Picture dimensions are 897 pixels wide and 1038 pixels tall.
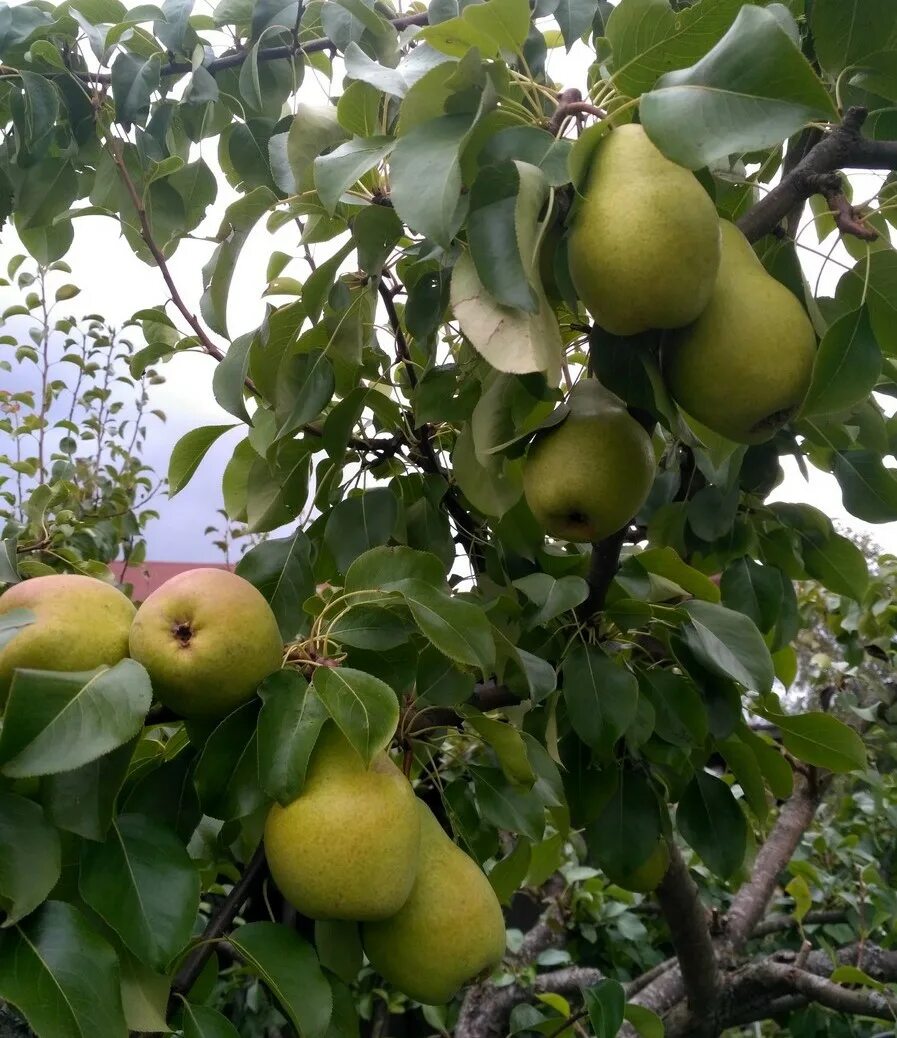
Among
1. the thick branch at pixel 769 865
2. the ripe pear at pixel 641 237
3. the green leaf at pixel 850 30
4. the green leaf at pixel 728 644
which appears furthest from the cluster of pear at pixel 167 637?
the thick branch at pixel 769 865

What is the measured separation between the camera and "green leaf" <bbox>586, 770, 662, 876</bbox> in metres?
1.10

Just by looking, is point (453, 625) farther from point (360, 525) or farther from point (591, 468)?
point (360, 525)

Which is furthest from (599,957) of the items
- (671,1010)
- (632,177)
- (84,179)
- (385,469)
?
(632,177)

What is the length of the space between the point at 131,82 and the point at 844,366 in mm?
1078

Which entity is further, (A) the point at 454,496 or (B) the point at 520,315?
(A) the point at 454,496

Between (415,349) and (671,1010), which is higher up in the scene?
(415,349)

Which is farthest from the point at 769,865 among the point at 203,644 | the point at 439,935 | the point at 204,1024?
the point at 203,644

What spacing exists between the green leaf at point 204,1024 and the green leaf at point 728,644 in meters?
0.53

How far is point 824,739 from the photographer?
3.63 feet

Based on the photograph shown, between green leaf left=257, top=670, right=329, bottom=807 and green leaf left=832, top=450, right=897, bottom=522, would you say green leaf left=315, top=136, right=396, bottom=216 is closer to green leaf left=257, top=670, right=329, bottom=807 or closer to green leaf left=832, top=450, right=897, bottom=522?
green leaf left=257, top=670, right=329, bottom=807

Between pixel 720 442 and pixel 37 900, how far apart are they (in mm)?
664

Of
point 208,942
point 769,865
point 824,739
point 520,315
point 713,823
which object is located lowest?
point 769,865

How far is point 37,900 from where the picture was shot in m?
0.60

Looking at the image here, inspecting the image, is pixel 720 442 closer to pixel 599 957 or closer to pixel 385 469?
pixel 385 469
